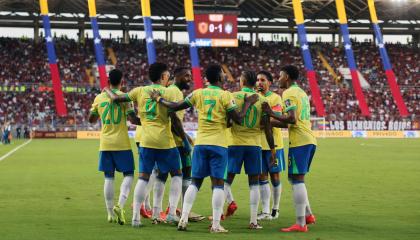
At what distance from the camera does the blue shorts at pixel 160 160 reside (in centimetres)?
1073

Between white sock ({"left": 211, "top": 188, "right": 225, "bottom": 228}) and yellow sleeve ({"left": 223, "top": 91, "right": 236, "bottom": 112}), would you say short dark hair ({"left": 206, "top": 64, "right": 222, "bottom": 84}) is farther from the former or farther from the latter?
white sock ({"left": 211, "top": 188, "right": 225, "bottom": 228})

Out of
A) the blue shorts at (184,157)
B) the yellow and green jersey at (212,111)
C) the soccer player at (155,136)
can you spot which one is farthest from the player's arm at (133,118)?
the yellow and green jersey at (212,111)

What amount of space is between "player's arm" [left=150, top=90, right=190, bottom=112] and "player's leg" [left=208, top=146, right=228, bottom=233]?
2.31 feet

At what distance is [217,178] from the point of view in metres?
10.1

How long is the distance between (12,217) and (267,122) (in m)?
4.27

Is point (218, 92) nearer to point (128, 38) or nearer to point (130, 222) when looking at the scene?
point (130, 222)

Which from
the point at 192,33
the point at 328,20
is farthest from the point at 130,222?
the point at 328,20

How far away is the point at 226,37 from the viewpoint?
6222 cm

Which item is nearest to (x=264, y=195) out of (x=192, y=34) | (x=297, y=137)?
(x=297, y=137)

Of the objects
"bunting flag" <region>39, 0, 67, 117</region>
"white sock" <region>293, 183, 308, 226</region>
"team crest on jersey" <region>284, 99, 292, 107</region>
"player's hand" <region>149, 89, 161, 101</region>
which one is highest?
"bunting flag" <region>39, 0, 67, 117</region>

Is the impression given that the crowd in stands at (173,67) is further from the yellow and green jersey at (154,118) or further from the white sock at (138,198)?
the white sock at (138,198)

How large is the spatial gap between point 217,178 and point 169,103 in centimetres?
127

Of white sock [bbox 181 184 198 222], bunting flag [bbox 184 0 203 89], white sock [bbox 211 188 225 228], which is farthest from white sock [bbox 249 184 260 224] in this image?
bunting flag [bbox 184 0 203 89]

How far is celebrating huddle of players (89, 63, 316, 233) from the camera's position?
33.7 ft
